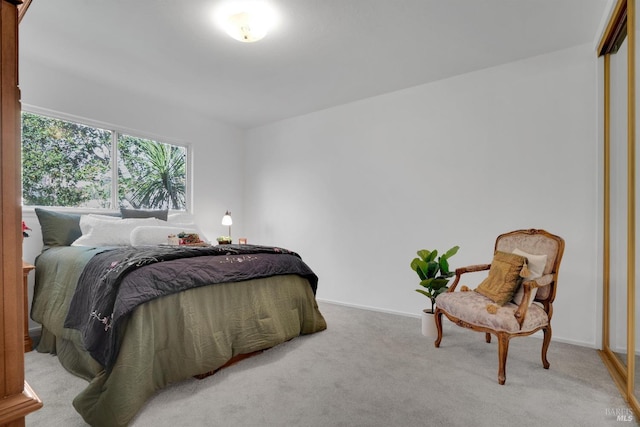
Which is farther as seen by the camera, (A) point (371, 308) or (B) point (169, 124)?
(B) point (169, 124)

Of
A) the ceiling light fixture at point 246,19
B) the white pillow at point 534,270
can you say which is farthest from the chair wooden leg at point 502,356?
the ceiling light fixture at point 246,19

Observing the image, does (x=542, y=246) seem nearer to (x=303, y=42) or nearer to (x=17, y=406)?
(x=303, y=42)

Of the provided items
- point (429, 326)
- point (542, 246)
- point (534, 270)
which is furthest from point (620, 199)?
point (429, 326)

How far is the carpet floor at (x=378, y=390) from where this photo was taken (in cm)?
178

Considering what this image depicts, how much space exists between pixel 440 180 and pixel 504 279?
143cm

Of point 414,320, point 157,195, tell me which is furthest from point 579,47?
point 157,195

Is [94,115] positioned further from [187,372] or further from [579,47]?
[579,47]

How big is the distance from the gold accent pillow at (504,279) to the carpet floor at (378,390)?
50 cm

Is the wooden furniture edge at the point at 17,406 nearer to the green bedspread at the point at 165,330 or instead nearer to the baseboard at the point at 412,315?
the green bedspread at the point at 165,330

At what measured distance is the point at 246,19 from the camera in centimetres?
241

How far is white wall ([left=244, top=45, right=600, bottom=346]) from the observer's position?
291cm

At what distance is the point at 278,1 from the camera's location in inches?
91.1

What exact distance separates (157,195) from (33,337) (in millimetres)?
1981

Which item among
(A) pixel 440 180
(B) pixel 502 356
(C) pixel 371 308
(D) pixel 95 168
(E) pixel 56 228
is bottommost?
(C) pixel 371 308
